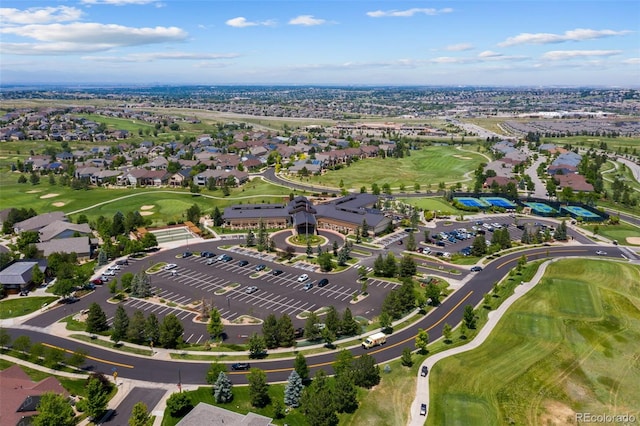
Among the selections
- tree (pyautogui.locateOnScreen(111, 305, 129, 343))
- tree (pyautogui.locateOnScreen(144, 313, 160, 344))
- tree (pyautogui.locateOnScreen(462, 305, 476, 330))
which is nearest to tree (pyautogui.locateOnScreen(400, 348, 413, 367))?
tree (pyautogui.locateOnScreen(462, 305, 476, 330))

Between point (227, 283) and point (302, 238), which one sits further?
point (302, 238)

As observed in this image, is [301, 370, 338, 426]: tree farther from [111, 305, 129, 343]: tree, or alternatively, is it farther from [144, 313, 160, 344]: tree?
[111, 305, 129, 343]: tree

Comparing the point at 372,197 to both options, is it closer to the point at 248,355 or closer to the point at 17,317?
the point at 248,355

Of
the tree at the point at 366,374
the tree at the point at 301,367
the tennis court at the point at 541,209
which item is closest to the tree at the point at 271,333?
the tree at the point at 301,367

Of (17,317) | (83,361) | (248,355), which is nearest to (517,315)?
(248,355)

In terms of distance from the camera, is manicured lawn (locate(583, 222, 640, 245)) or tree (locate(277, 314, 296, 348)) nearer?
tree (locate(277, 314, 296, 348))

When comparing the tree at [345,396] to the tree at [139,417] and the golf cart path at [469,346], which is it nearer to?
the golf cart path at [469,346]
